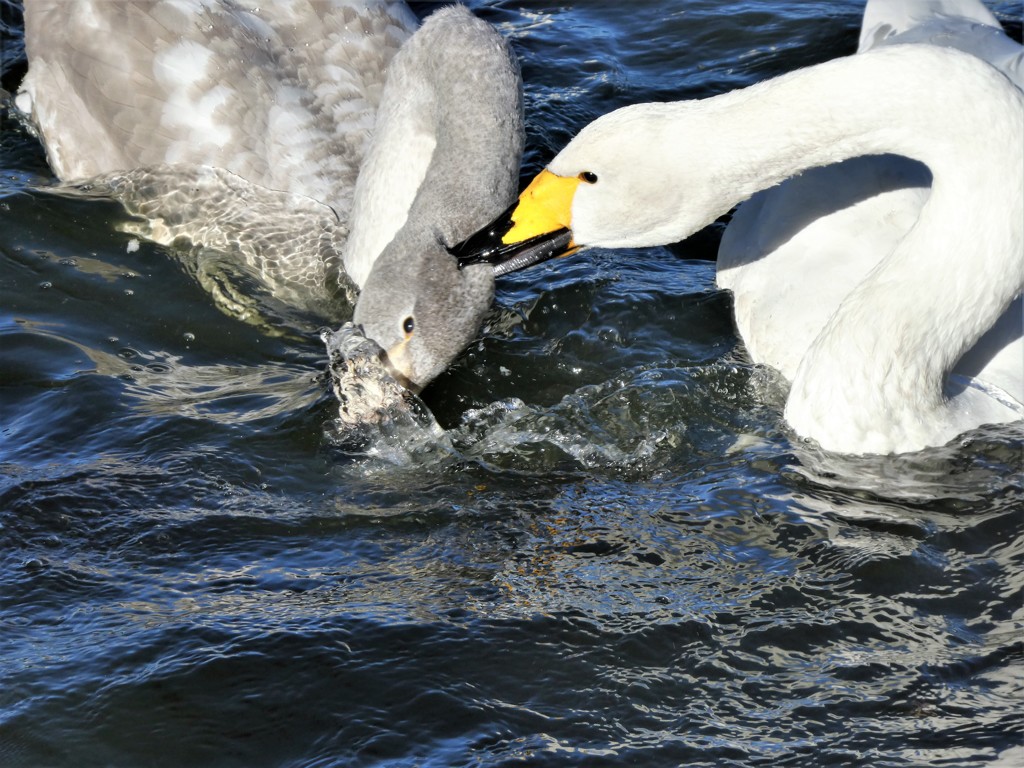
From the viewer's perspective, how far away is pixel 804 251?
5.93 metres

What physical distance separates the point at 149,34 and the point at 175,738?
4.18 m

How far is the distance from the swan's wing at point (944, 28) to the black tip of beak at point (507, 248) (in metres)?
2.14

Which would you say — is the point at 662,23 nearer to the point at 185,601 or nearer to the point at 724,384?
the point at 724,384

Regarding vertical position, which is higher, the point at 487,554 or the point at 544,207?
the point at 544,207

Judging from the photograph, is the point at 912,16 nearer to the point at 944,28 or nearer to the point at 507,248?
the point at 944,28

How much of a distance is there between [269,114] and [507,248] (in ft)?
7.41

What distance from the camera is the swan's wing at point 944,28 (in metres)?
6.37

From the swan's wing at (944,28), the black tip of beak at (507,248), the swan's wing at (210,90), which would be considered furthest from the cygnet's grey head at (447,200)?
the swan's wing at (944,28)

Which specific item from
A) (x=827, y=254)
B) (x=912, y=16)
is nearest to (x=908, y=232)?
(x=827, y=254)

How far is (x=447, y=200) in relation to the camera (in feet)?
19.0

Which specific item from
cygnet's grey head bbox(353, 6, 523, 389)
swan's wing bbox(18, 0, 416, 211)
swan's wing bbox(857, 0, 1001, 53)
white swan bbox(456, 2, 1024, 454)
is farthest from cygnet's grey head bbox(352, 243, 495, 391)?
swan's wing bbox(857, 0, 1001, 53)

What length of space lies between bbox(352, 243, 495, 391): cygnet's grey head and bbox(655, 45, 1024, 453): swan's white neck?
3.61ft

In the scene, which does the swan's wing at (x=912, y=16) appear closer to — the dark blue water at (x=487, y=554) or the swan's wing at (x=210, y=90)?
the dark blue water at (x=487, y=554)

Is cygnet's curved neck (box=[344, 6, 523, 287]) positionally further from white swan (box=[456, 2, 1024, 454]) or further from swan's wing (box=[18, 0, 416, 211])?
white swan (box=[456, 2, 1024, 454])
